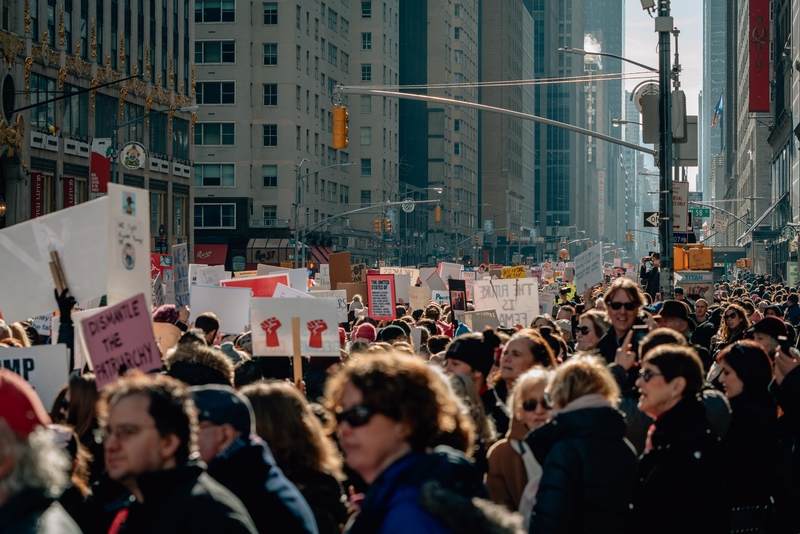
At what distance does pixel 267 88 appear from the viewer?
84.1 meters

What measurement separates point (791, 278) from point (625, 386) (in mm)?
55724

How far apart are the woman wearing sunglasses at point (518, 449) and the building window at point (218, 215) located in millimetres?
77456

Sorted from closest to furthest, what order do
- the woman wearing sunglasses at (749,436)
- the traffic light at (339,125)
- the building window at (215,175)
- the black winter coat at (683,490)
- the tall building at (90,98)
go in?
the black winter coat at (683,490), the woman wearing sunglasses at (749,436), the traffic light at (339,125), the tall building at (90,98), the building window at (215,175)

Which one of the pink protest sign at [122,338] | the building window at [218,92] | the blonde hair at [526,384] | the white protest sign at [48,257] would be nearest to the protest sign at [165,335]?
the white protest sign at [48,257]

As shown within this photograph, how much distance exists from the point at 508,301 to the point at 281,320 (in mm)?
6696

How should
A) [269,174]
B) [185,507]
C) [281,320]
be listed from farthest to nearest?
[269,174]
[281,320]
[185,507]

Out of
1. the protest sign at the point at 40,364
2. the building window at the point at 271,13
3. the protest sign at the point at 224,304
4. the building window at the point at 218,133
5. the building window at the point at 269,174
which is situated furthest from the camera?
the building window at the point at 271,13

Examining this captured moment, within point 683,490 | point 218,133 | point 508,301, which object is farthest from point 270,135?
point 683,490

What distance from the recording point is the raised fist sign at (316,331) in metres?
9.93

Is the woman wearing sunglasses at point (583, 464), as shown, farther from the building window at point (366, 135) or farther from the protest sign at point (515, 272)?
the building window at point (366, 135)

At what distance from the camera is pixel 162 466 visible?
3.98 meters

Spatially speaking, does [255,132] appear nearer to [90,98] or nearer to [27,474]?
[90,98]

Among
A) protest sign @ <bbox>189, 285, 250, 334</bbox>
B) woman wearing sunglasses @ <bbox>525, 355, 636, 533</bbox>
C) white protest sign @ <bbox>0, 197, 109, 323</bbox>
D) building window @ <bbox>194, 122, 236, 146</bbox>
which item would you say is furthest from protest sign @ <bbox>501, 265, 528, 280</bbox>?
building window @ <bbox>194, 122, 236, 146</bbox>

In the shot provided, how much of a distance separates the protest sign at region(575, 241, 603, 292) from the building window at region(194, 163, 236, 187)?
6666cm
